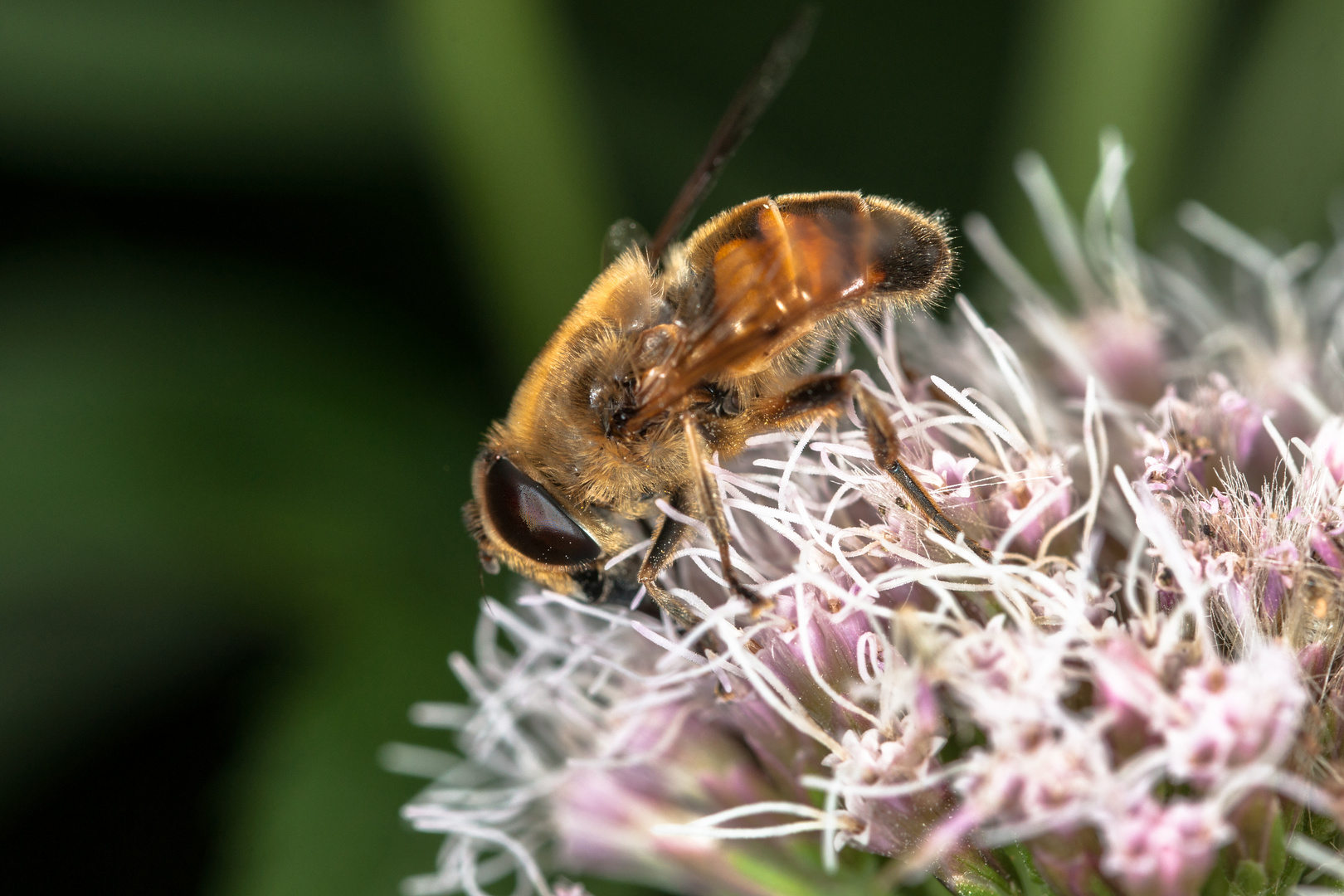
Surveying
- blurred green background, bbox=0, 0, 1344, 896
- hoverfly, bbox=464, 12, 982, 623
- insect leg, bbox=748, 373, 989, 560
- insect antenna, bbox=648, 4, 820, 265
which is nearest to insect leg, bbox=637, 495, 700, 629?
hoverfly, bbox=464, 12, 982, 623

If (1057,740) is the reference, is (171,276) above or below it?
above

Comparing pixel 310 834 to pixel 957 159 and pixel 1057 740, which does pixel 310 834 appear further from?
pixel 957 159

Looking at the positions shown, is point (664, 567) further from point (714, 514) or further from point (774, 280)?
point (774, 280)

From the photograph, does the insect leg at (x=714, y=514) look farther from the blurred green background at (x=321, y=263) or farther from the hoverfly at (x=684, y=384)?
the blurred green background at (x=321, y=263)

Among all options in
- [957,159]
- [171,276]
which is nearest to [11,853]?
[171,276]

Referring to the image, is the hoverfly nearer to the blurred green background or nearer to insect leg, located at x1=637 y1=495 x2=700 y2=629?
insect leg, located at x1=637 y1=495 x2=700 y2=629

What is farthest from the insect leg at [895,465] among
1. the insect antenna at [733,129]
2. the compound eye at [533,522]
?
the insect antenna at [733,129]

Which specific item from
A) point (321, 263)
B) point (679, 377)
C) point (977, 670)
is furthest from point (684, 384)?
point (321, 263)
